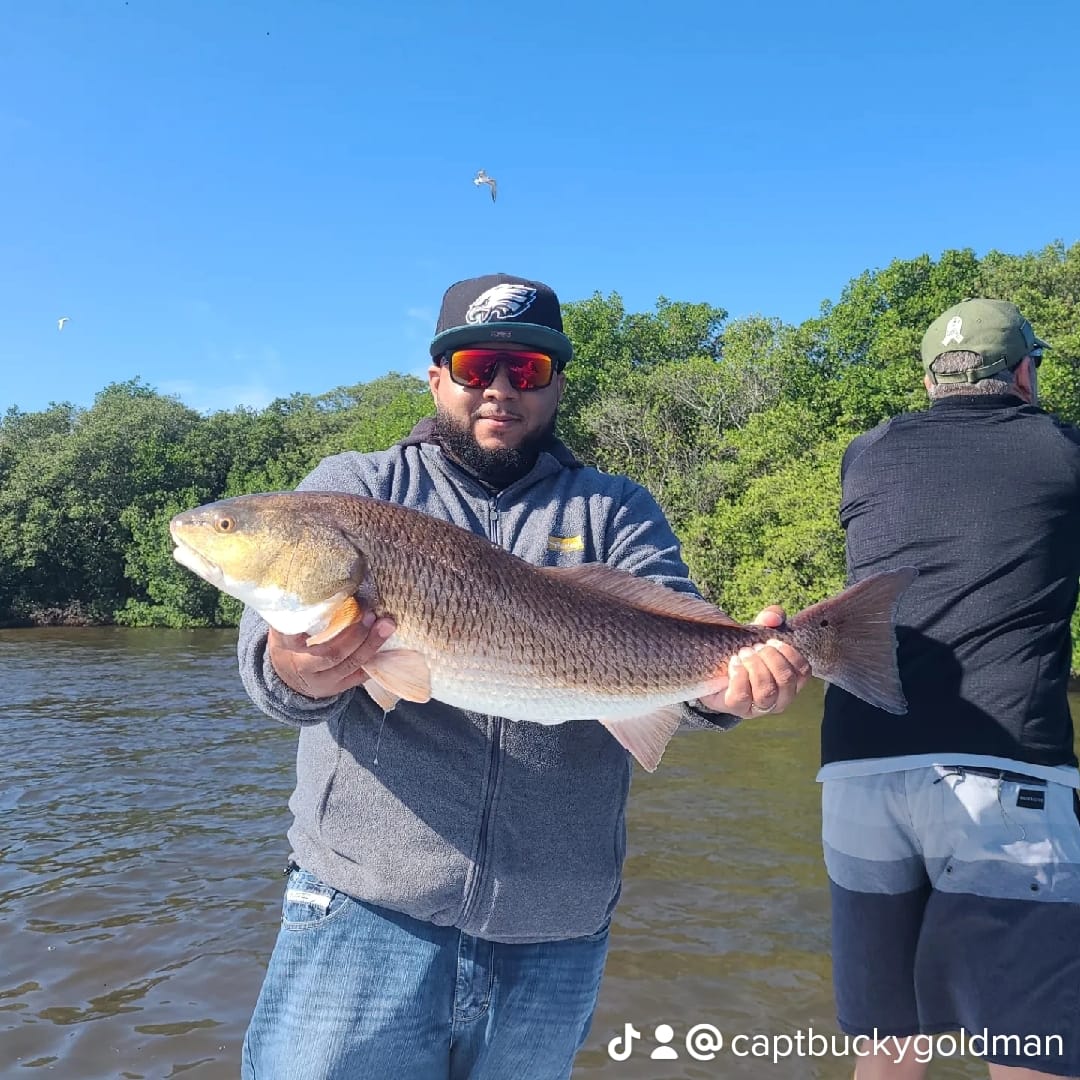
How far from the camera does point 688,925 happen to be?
6633 millimetres

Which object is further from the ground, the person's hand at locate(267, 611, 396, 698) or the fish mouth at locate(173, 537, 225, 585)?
the fish mouth at locate(173, 537, 225, 585)

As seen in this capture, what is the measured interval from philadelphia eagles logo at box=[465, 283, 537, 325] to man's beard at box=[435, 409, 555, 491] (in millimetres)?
338

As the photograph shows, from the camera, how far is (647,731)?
100 inches

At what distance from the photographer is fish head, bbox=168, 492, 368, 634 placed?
2332 mm

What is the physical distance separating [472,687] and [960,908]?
2.00 meters

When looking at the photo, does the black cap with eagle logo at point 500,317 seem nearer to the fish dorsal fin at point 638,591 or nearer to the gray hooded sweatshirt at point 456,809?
the gray hooded sweatshirt at point 456,809

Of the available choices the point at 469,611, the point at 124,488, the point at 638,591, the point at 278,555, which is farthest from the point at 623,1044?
the point at 124,488

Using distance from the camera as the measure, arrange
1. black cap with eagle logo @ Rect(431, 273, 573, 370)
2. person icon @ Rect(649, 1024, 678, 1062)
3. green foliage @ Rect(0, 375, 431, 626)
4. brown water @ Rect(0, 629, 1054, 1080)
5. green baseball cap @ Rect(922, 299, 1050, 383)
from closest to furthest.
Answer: black cap with eagle logo @ Rect(431, 273, 573, 370) → green baseball cap @ Rect(922, 299, 1050, 383) → person icon @ Rect(649, 1024, 678, 1062) → brown water @ Rect(0, 629, 1054, 1080) → green foliage @ Rect(0, 375, 431, 626)

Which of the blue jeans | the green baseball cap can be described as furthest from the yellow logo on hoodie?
the green baseball cap

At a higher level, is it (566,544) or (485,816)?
(566,544)

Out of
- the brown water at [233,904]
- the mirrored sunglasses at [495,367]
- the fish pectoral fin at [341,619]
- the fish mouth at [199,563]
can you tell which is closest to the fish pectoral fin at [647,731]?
the fish pectoral fin at [341,619]

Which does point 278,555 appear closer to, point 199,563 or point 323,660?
point 199,563

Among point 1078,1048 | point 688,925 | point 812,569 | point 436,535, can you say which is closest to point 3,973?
point 688,925

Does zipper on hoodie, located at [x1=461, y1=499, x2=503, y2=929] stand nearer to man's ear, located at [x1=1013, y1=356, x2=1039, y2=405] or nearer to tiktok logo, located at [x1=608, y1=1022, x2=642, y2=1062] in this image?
man's ear, located at [x1=1013, y1=356, x2=1039, y2=405]
